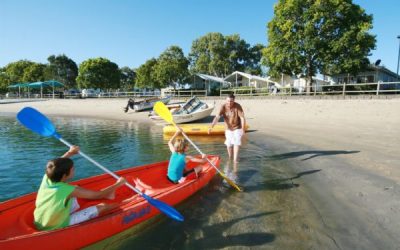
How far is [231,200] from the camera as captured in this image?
19.7 feet

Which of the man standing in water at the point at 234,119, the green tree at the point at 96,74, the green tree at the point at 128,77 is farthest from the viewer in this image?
the green tree at the point at 128,77

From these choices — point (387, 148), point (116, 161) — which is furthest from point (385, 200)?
point (116, 161)

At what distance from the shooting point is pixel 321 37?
92.0ft

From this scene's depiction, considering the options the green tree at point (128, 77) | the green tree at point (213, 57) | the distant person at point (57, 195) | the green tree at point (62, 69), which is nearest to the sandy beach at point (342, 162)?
the distant person at point (57, 195)

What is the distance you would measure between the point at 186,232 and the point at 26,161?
7.25 meters

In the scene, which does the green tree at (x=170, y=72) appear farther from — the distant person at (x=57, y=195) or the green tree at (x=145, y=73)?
the distant person at (x=57, y=195)

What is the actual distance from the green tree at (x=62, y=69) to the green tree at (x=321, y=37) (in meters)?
51.2

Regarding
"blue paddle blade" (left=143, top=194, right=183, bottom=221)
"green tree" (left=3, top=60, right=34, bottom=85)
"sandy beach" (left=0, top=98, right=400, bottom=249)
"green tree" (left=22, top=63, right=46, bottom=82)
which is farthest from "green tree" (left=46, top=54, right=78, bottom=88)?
"blue paddle blade" (left=143, top=194, right=183, bottom=221)

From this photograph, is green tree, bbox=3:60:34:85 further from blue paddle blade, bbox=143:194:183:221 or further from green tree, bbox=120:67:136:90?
Result: blue paddle blade, bbox=143:194:183:221

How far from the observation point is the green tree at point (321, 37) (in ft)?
88.9

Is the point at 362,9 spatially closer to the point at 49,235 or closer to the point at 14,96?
the point at 49,235

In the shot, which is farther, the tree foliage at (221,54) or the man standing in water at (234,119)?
the tree foliage at (221,54)

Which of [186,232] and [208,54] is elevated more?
[208,54]

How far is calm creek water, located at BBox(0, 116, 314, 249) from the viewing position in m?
4.52
